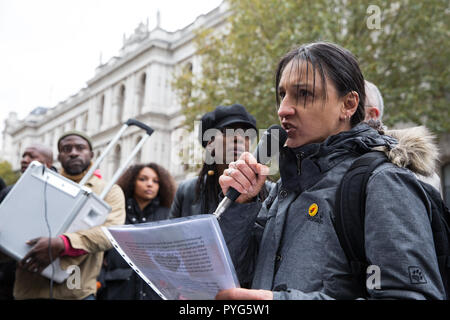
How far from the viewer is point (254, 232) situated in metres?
1.74

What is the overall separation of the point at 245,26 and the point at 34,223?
10.8 m

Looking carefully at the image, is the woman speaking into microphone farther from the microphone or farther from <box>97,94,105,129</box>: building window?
<box>97,94,105,129</box>: building window

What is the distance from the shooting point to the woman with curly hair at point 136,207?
4602mm

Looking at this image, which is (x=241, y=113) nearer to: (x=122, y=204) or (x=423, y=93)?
(x=122, y=204)

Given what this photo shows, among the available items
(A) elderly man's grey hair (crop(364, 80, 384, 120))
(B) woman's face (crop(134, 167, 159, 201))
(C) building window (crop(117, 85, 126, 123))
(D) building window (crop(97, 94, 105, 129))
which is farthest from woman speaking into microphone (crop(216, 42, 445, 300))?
(D) building window (crop(97, 94, 105, 129))

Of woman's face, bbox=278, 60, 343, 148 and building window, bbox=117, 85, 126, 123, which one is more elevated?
building window, bbox=117, 85, 126, 123

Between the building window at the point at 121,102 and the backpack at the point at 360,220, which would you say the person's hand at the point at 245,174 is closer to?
the backpack at the point at 360,220

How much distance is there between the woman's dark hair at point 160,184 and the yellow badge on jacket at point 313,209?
404 cm

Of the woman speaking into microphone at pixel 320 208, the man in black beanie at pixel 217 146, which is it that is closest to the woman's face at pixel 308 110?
the woman speaking into microphone at pixel 320 208

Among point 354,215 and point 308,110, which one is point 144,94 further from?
point 354,215

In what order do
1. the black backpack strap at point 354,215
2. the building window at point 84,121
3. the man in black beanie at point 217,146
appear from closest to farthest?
1. the black backpack strap at point 354,215
2. the man in black beanie at point 217,146
3. the building window at point 84,121

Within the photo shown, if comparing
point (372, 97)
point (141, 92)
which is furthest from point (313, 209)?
point (141, 92)

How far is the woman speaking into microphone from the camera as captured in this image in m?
1.22

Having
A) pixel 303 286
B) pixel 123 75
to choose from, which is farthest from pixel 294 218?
pixel 123 75
